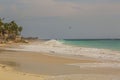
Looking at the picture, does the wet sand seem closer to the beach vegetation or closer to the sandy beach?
the sandy beach

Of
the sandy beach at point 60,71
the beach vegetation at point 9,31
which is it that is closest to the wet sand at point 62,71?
the sandy beach at point 60,71

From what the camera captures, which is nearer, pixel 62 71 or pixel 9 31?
pixel 62 71

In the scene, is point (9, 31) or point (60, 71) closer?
point (60, 71)

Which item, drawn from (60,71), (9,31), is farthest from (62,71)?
(9,31)

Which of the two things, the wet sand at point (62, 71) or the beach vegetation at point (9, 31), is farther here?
the beach vegetation at point (9, 31)

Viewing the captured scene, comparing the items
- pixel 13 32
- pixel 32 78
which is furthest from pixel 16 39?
pixel 32 78

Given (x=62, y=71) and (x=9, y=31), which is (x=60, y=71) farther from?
(x=9, y=31)

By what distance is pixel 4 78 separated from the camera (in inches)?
469

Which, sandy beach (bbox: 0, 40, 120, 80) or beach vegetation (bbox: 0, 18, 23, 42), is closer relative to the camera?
sandy beach (bbox: 0, 40, 120, 80)

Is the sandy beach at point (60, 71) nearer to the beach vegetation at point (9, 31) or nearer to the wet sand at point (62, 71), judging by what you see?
the wet sand at point (62, 71)

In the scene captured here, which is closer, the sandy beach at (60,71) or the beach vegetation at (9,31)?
the sandy beach at (60,71)

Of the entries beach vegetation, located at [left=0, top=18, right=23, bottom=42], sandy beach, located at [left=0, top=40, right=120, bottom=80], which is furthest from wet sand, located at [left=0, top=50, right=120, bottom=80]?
beach vegetation, located at [left=0, top=18, right=23, bottom=42]

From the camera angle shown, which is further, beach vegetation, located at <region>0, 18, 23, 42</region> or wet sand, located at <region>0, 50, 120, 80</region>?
beach vegetation, located at <region>0, 18, 23, 42</region>

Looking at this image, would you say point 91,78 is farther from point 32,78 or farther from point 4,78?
point 4,78
